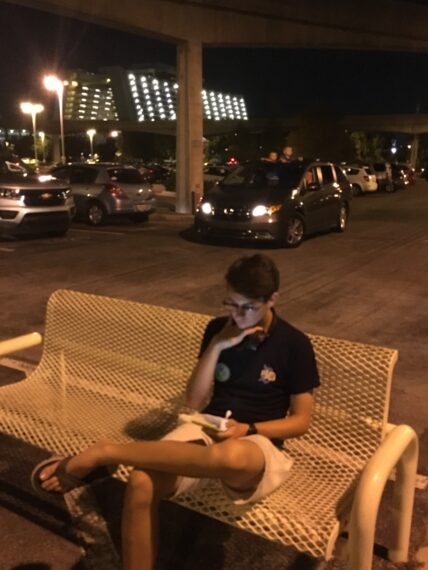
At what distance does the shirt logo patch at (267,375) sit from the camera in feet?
9.29

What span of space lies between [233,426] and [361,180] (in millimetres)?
30570

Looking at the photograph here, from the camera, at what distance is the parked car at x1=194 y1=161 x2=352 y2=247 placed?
40.7 feet

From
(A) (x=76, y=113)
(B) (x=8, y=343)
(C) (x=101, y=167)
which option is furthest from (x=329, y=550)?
(A) (x=76, y=113)

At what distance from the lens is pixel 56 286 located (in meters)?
8.86

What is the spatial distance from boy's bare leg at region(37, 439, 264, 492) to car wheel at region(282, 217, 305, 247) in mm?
10214

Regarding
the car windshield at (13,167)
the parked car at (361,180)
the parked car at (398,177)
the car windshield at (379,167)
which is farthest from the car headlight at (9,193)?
the parked car at (398,177)

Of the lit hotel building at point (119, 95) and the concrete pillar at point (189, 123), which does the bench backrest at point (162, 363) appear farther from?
the lit hotel building at point (119, 95)

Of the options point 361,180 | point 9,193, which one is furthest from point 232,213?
point 361,180

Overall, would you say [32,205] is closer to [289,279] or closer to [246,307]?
[289,279]

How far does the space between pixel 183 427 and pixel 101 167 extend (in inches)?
570

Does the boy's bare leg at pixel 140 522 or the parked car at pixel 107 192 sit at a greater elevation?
the parked car at pixel 107 192

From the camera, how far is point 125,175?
16672mm

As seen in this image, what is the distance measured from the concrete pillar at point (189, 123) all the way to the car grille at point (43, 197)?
553 centimetres

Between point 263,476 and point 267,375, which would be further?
point 267,375
